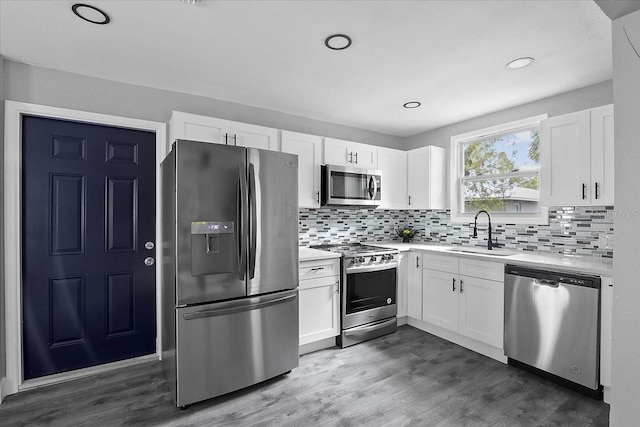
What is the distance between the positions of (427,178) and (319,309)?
7.12ft

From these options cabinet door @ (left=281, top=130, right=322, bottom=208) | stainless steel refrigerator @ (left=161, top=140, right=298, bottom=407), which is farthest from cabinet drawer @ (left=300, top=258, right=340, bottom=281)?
cabinet door @ (left=281, top=130, right=322, bottom=208)

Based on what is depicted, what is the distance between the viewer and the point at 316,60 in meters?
2.32

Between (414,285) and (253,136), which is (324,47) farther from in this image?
(414,285)

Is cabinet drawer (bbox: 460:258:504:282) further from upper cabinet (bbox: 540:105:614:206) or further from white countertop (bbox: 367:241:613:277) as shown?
upper cabinet (bbox: 540:105:614:206)

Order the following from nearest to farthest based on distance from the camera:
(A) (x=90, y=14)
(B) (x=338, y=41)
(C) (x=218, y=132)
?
(A) (x=90, y=14) → (B) (x=338, y=41) → (C) (x=218, y=132)

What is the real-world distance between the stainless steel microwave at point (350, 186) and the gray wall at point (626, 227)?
93.7 inches

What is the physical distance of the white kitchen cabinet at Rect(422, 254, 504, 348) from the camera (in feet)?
9.16

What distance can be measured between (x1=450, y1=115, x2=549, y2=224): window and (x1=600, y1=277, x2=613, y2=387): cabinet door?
102 cm

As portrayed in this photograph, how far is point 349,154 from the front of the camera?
3619 mm

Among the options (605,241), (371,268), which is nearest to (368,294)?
(371,268)

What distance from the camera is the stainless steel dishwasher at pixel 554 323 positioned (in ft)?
7.23

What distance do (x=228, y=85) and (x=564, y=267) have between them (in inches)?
125

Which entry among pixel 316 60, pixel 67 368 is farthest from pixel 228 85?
pixel 67 368

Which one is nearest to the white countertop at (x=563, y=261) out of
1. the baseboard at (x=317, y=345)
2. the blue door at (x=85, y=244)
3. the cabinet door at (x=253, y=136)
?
the baseboard at (x=317, y=345)
